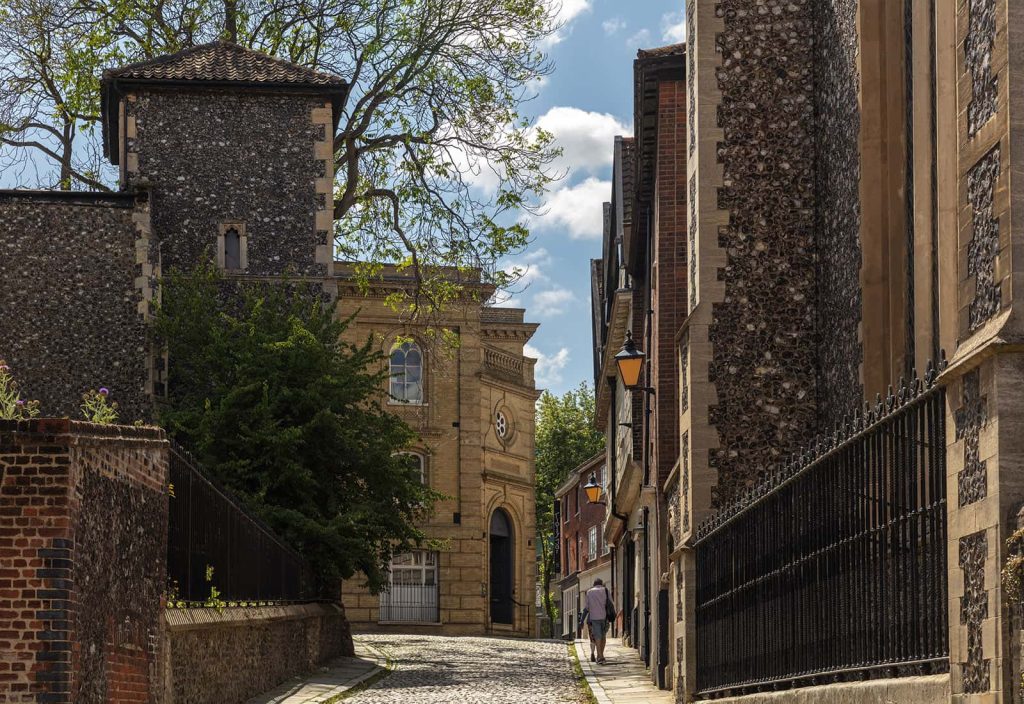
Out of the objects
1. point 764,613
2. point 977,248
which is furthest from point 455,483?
point 977,248

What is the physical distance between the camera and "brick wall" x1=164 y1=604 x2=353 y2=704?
14401 mm

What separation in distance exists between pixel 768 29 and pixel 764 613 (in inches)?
282

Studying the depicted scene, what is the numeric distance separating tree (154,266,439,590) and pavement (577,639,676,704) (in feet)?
12.8

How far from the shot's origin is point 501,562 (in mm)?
54125

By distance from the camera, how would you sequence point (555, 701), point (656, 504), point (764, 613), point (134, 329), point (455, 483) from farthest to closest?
point (455, 483) < point (134, 329) < point (656, 504) < point (555, 701) < point (764, 613)

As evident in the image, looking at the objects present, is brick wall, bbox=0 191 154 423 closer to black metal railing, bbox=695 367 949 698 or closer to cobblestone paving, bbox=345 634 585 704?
cobblestone paving, bbox=345 634 585 704

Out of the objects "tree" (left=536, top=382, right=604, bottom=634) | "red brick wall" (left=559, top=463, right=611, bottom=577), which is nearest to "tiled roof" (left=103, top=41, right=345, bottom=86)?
"red brick wall" (left=559, top=463, right=611, bottom=577)

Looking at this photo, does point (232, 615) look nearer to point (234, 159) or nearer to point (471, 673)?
point (471, 673)

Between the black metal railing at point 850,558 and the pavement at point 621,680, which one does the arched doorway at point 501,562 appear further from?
the black metal railing at point 850,558

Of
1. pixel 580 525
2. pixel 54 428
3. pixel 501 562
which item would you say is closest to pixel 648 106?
pixel 54 428

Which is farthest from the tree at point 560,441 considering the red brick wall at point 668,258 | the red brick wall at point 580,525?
the red brick wall at point 668,258

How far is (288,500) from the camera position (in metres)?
26.8

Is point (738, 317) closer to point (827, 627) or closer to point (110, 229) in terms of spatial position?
point (827, 627)

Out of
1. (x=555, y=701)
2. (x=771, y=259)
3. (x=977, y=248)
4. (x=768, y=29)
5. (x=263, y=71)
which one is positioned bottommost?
(x=555, y=701)
